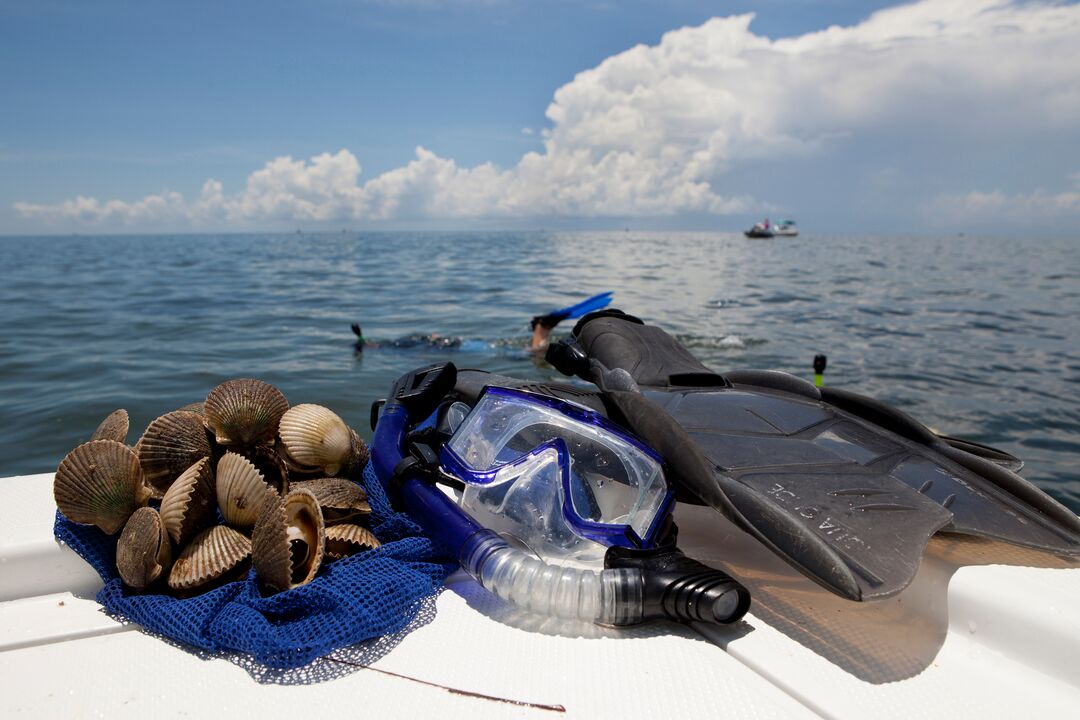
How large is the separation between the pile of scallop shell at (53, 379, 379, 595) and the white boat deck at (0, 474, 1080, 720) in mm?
224

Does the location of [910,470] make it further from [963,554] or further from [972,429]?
[972,429]

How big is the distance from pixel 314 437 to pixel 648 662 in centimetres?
134

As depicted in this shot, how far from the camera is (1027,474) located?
5.73 metres

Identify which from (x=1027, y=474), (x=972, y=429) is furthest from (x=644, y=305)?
(x=1027, y=474)

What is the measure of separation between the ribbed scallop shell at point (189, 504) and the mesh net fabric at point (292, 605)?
193 millimetres

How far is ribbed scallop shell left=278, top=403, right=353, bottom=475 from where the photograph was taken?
89.3 inches

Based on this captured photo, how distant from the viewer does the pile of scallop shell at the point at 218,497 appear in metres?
1.84

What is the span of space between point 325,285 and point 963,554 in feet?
65.9

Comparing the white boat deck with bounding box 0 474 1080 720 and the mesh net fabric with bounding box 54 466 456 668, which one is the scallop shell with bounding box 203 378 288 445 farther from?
Result: the white boat deck with bounding box 0 474 1080 720

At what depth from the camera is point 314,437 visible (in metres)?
2.29

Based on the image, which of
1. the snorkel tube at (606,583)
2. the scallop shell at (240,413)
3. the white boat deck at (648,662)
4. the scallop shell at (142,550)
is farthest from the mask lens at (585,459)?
the scallop shell at (142,550)

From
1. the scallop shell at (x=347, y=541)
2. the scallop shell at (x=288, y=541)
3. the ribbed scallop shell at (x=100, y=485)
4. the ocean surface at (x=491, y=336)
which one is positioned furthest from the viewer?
the ocean surface at (x=491, y=336)

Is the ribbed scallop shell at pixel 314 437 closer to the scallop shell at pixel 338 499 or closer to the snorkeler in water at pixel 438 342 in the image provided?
the scallop shell at pixel 338 499

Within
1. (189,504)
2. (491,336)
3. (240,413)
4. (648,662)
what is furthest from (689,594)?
(491,336)
